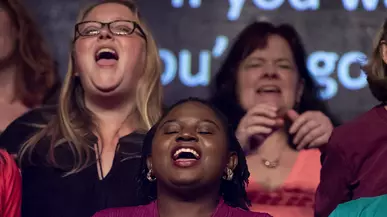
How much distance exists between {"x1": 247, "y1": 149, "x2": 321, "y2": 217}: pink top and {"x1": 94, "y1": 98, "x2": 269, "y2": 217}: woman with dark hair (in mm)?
332

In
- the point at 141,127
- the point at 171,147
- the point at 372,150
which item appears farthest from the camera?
the point at 141,127

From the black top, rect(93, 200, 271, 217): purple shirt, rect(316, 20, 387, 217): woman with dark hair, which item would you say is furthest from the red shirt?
rect(316, 20, 387, 217): woman with dark hair

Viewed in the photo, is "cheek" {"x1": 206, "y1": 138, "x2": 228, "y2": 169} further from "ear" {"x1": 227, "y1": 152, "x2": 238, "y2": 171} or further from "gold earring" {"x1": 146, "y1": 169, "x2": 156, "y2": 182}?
"gold earring" {"x1": 146, "y1": 169, "x2": 156, "y2": 182}

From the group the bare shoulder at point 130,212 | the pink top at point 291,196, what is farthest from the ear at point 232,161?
the pink top at point 291,196

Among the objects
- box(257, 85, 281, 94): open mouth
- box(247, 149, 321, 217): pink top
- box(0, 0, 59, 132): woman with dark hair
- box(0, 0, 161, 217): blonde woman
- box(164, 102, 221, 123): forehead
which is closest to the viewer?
box(164, 102, 221, 123): forehead

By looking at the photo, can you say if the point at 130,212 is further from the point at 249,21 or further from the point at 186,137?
the point at 249,21

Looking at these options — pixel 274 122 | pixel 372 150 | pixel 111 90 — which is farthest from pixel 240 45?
pixel 372 150

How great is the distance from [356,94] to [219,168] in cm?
77

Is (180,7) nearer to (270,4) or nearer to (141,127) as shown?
(270,4)

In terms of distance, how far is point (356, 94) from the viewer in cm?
265

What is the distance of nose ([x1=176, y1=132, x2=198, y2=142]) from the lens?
6.63 ft

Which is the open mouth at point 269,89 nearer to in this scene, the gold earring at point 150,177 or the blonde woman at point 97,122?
the blonde woman at point 97,122

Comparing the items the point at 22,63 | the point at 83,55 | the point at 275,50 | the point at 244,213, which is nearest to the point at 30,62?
the point at 22,63

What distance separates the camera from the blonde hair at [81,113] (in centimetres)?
240
